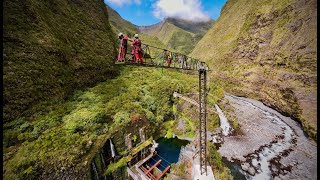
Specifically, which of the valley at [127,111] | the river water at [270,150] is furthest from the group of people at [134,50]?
the river water at [270,150]

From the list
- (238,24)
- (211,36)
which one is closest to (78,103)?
(238,24)

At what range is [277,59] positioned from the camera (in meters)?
36.8

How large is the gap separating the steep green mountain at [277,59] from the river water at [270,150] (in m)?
2.39

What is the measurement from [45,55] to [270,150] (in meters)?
28.8

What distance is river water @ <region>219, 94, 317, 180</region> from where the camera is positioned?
16.1 m

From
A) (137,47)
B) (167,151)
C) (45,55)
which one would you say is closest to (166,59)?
(137,47)

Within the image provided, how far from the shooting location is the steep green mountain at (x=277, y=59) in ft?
86.4

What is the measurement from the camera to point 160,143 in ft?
68.7

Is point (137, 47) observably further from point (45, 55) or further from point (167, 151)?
point (167, 151)

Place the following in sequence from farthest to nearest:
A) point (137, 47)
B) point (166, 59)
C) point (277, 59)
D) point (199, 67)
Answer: point (277, 59) < point (166, 59) < point (199, 67) < point (137, 47)

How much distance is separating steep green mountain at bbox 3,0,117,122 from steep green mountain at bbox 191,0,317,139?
3217 centimetres

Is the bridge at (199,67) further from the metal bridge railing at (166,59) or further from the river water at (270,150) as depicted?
the river water at (270,150)

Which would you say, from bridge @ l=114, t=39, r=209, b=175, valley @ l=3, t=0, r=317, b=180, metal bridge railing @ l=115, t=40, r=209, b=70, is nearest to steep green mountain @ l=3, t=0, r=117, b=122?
valley @ l=3, t=0, r=317, b=180

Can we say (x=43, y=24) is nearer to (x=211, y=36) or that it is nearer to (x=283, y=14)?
(x=283, y=14)
